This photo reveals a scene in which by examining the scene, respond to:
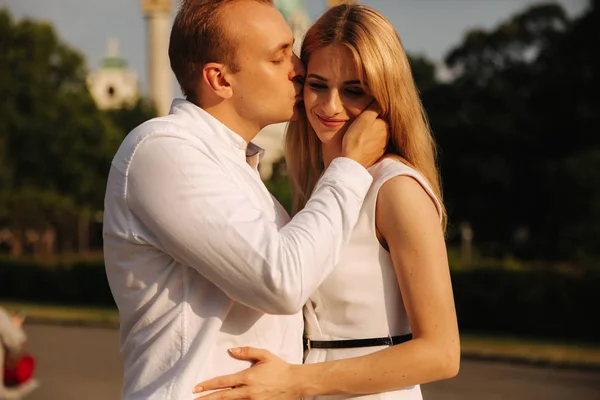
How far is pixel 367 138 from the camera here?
2957 millimetres

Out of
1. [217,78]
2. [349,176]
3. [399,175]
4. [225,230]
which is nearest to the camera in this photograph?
[225,230]

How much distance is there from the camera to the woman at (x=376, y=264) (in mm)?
2732

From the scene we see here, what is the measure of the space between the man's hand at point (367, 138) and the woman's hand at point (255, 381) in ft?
2.25

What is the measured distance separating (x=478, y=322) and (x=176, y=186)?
16.5 m

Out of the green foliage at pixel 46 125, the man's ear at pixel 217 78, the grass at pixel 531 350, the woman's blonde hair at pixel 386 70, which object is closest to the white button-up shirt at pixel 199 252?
the man's ear at pixel 217 78

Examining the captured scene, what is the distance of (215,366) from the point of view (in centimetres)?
247

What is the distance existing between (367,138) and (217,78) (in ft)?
1.76

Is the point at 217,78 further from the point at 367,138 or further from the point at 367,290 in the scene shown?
the point at 367,290

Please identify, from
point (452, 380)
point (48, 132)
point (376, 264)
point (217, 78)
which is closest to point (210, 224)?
point (217, 78)

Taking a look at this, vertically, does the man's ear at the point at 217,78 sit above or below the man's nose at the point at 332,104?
above

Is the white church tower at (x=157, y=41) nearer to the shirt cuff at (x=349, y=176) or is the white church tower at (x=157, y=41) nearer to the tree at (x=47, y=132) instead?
the tree at (x=47, y=132)

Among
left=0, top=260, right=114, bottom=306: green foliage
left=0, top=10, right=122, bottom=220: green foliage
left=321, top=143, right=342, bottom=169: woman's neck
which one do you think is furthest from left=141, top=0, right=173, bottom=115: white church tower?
left=321, top=143, right=342, bottom=169: woman's neck

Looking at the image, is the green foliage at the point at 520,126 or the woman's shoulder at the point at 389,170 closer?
the woman's shoulder at the point at 389,170

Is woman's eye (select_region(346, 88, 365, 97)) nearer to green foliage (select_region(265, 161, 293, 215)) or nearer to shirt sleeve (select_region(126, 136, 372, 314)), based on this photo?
shirt sleeve (select_region(126, 136, 372, 314))
